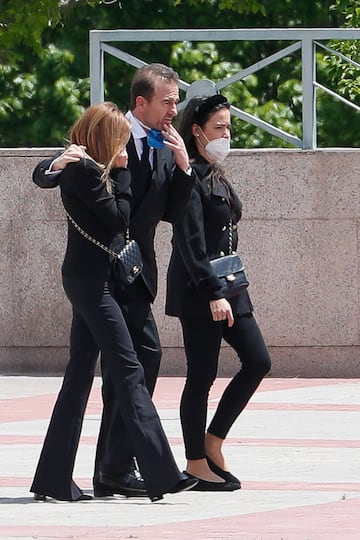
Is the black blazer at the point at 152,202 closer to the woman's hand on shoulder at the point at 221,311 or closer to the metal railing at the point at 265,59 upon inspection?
the woman's hand on shoulder at the point at 221,311

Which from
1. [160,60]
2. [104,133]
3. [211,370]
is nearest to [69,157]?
[104,133]

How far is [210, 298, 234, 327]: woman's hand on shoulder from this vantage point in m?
7.17

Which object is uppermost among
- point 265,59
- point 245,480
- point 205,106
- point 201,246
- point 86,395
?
point 265,59

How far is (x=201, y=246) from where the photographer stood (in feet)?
23.7

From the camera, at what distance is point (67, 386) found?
23.2 feet

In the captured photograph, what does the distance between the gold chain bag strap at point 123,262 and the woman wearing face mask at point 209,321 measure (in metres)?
0.32

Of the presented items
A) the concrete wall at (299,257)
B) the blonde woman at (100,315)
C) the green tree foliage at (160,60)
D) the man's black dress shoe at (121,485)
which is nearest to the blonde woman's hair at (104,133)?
the blonde woman at (100,315)

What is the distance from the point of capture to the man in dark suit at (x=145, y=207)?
7070 millimetres

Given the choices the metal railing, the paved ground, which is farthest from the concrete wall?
the paved ground

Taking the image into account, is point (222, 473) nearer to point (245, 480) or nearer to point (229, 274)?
point (245, 480)

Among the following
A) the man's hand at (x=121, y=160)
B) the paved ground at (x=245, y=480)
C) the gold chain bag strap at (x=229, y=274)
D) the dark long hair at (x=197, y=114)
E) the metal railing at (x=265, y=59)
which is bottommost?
the paved ground at (x=245, y=480)

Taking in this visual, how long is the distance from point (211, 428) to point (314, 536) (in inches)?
59.7

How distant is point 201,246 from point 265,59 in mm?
4890

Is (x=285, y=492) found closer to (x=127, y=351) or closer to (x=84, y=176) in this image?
(x=127, y=351)
